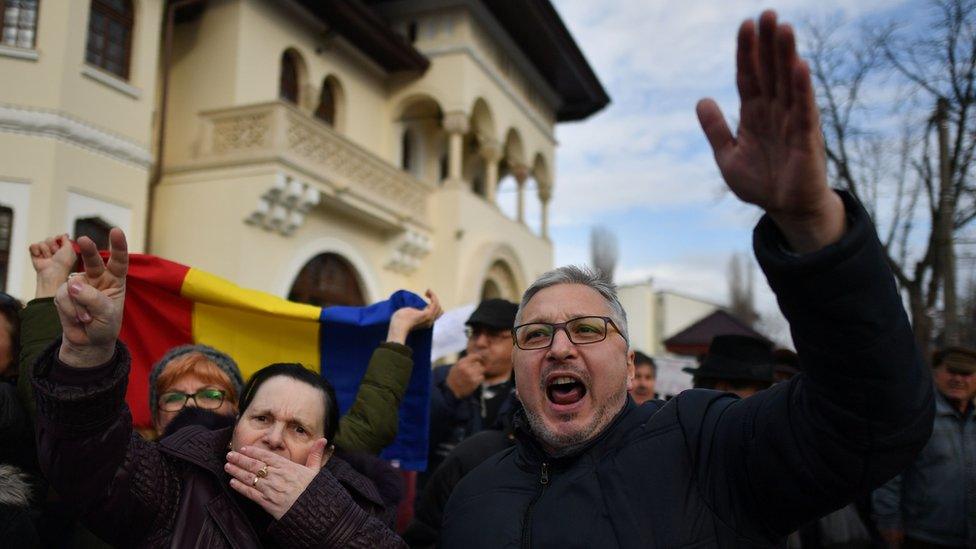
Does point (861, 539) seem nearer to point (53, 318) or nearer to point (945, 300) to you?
point (53, 318)

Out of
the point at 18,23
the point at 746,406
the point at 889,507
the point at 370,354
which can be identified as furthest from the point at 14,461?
the point at 18,23

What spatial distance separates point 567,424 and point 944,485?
324cm

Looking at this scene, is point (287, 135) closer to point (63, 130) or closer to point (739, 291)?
point (63, 130)

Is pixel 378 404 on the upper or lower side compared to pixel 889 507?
upper

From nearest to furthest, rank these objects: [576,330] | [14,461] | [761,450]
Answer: [761,450] → [576,330] → [14,461]

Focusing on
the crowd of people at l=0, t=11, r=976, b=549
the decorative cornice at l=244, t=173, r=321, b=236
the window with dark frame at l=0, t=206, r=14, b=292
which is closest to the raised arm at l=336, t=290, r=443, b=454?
the crowd of people at l=0, t=11, r=976, b=549

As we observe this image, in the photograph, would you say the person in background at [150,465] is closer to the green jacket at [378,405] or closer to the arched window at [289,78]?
the green jacket at [378,405]

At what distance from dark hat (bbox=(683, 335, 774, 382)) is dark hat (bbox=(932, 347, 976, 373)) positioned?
3.67 feet

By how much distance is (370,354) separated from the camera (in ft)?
13.4

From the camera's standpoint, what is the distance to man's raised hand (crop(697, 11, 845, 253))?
1148mm

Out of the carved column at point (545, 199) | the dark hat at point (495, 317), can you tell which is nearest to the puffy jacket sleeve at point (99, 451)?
the dark hat at point (495, 317)

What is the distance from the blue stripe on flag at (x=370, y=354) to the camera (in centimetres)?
378

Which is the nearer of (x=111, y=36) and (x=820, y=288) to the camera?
(x=820, y=288)

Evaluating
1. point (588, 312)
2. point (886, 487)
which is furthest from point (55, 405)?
point (886, 487)
